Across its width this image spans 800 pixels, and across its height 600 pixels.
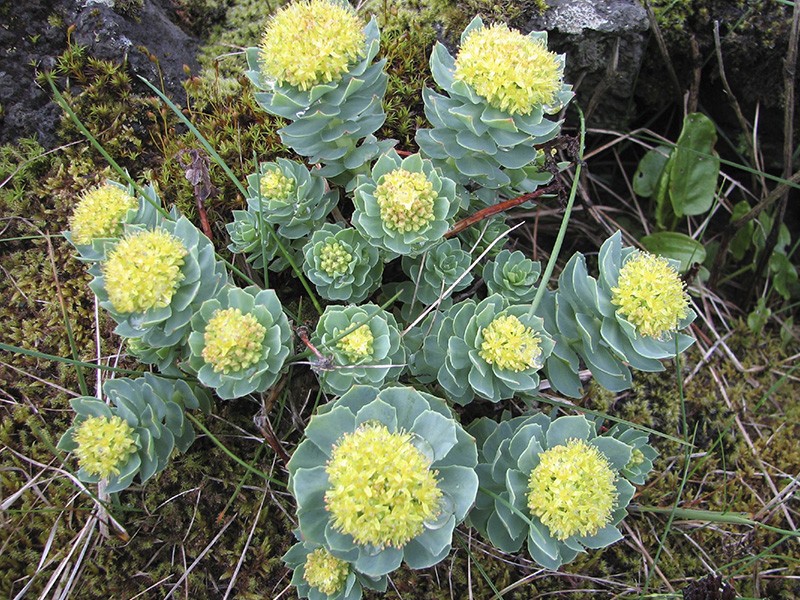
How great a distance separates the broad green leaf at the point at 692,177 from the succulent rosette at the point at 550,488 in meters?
1.99

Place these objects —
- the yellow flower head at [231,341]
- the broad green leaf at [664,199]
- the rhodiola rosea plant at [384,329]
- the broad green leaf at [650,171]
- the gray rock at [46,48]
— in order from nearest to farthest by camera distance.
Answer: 1. the rhodiola rosea plant at [384,329]
2. the yellow flower head at [231,341]
3. the gray rock at [46,48]
4. the broad green leaf at [664,199]
5. the broad green leaf at [650,171]

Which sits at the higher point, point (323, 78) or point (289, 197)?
point (323, 78)

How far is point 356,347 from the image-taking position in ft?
7.85

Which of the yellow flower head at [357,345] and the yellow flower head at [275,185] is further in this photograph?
the yellow flower head at [275,185]

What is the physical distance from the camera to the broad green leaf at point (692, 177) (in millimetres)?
3795

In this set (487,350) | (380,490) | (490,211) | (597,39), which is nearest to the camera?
(380,490)

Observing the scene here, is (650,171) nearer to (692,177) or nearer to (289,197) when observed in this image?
(692,177)

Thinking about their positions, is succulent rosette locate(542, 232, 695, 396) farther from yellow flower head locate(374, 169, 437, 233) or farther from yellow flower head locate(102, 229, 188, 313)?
yellow flower head locate(102, 229, 188, 313)

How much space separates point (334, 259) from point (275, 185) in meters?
0.43

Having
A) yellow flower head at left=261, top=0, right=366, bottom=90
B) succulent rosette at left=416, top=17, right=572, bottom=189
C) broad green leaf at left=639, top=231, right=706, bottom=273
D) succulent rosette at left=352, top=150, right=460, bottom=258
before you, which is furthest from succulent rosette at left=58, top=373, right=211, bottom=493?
broad green leaf at left=639, top=231, right=706, bottom=273

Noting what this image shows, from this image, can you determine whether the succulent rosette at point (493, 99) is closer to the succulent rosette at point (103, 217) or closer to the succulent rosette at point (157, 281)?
the succulent rosette at point (157, 281)

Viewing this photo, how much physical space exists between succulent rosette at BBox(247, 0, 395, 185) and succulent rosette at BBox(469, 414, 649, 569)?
4.83 feet

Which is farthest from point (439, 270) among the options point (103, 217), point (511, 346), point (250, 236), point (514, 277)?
point (103, 217)

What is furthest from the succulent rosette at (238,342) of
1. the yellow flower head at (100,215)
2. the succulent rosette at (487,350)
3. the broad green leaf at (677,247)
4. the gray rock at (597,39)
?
the broad green leaf at (677,247)
